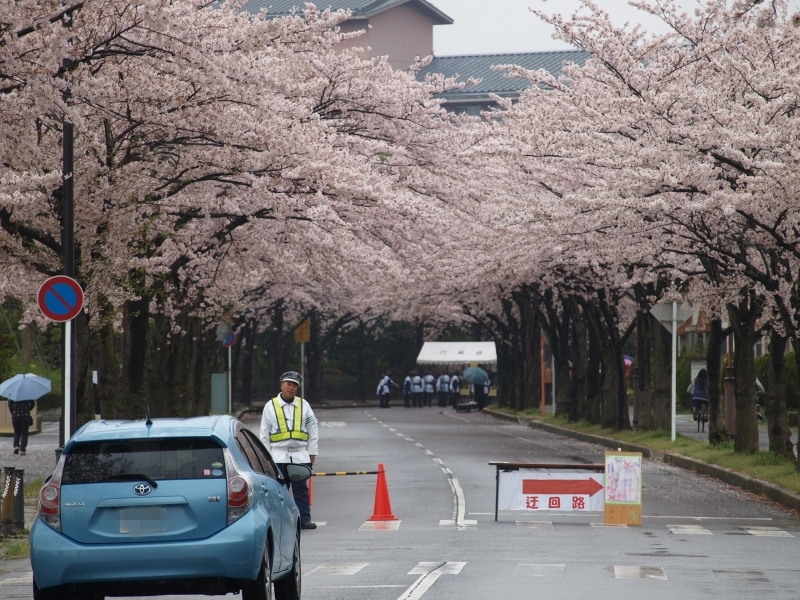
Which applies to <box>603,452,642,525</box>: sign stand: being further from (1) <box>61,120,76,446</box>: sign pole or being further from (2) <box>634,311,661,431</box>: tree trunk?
(2) <box>634,311,661,431</box>: tree trunk

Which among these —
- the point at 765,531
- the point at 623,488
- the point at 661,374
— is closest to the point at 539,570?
the point at 623,488

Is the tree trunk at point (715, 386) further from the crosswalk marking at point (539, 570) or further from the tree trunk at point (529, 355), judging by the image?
the tree trunk at point (529, 355)

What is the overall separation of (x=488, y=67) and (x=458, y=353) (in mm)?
35123

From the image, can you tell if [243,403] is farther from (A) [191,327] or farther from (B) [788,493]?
(B) [788,493]

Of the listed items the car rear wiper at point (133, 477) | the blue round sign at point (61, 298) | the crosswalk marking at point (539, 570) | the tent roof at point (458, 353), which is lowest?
the crosswalk marking at point (539, 570)

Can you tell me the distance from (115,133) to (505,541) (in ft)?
34.8

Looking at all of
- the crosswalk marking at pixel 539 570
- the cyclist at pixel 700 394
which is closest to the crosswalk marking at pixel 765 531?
the crosswalk marking at pixel 539 570

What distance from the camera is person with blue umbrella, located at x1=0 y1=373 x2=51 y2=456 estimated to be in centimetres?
3228

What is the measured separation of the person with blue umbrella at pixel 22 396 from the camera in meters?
32.3

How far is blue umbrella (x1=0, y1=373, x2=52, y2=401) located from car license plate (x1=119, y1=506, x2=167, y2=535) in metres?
23.8

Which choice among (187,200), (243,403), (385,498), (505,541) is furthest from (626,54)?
(243,403)

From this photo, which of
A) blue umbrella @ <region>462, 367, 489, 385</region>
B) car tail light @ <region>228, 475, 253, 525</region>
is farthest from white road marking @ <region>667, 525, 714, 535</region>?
blue umbrella @ <region>462, 367, 489, 385</region>

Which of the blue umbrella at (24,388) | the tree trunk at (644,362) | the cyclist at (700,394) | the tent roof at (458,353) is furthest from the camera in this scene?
the tent roof at (458,353)

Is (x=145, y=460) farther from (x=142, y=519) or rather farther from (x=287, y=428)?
(x=287, y=428)
